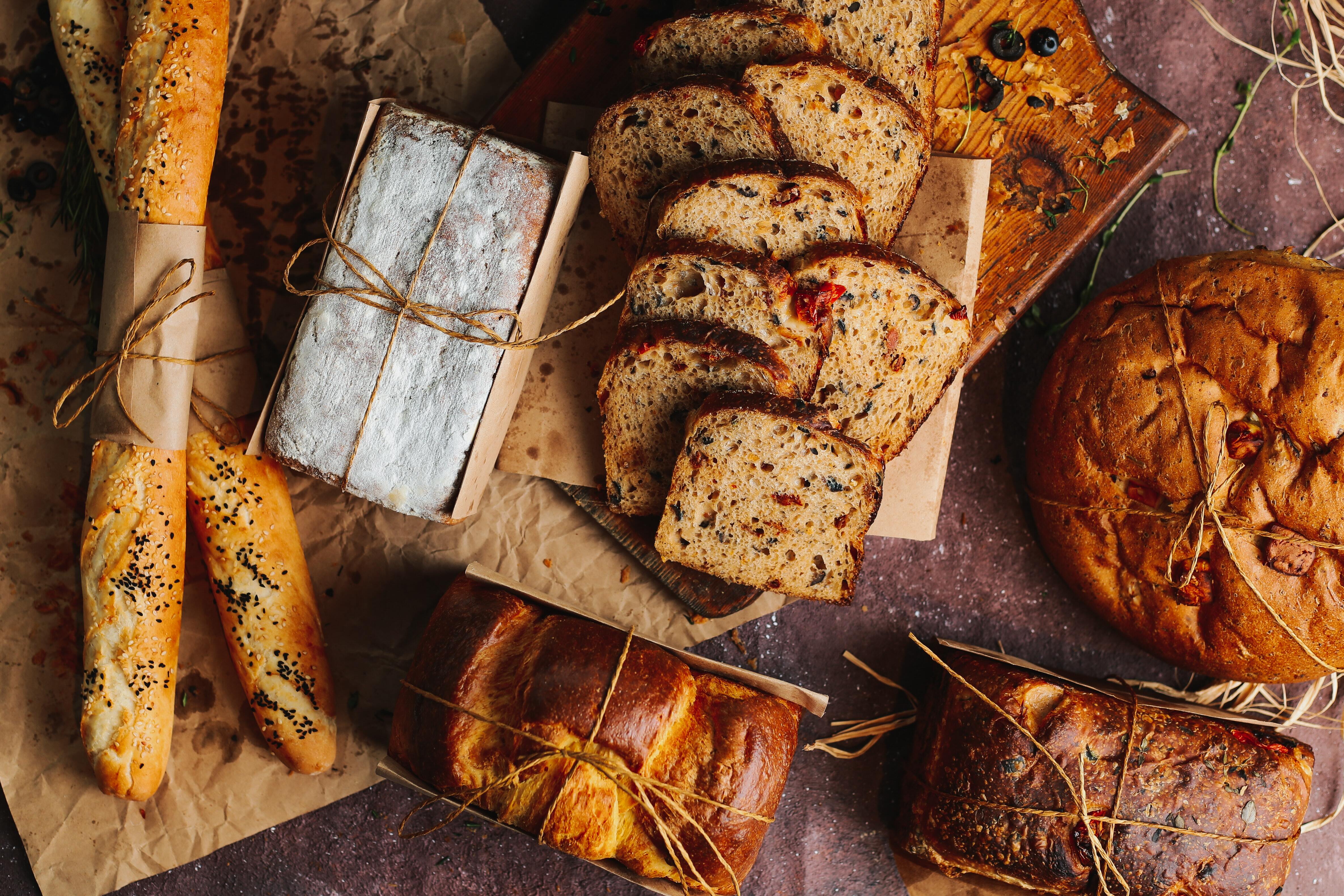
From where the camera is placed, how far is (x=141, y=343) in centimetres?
245

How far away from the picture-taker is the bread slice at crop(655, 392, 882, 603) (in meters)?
2.33

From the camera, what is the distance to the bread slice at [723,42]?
2.39 metres

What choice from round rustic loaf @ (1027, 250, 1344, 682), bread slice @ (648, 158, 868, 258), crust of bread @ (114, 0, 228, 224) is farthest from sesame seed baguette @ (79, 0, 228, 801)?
round rustic loaf @ (1027, 250, 1344, 682)

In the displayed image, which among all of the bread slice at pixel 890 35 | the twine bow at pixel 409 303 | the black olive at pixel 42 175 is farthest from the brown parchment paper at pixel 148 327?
the bread slice at pixel 890 35

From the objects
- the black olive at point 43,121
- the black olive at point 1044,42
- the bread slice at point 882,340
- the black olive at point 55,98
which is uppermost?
the black olive at point 1044,42

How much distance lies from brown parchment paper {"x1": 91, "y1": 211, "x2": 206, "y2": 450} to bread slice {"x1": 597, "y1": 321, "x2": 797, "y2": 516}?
132cm

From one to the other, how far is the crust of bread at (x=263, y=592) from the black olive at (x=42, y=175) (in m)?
1.07

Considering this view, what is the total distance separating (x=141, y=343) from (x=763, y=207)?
194 centimetres

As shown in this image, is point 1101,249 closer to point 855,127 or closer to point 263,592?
point 855,127

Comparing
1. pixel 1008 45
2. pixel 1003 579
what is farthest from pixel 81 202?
pixel 1003 579

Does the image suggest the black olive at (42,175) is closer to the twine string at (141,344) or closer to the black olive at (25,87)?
the black olive at (25,87)

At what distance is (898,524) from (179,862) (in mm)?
2808

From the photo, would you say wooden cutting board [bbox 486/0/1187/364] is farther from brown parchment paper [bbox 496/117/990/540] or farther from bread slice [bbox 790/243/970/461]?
bread slice [bbox 790/243/970/461]

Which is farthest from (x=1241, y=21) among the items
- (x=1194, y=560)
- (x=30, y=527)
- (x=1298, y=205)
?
(x=30, y=527)
